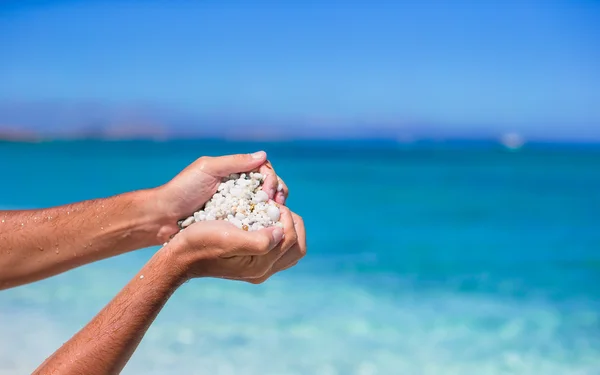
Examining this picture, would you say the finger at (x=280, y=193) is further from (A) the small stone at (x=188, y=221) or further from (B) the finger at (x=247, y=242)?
(B) the finger at (x=247, y=242)

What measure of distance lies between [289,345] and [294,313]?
827 millimetres

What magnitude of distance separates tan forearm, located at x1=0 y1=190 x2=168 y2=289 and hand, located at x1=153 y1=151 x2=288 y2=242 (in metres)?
0.07

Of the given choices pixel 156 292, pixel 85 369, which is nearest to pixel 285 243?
pixel 156 292

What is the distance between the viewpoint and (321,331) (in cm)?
591

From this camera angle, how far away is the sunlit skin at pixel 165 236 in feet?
6.70

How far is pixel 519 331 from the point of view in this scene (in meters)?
6.25

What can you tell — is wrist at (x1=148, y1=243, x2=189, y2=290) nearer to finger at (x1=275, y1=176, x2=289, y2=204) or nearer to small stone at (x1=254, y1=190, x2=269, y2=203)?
small stone at (x1=254, y1=190, x2=269, y2=203)

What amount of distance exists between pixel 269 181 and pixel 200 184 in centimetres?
28

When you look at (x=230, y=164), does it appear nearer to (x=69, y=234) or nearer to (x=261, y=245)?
(x=261, y=245)

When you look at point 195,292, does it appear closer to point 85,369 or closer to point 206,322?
point 206,322

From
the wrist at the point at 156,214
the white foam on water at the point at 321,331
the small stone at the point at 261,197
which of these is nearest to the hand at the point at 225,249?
the small stone at the point at 261,197

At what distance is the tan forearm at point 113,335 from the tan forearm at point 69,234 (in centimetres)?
65

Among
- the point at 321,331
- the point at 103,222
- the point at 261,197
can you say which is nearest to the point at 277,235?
the point at 261,197

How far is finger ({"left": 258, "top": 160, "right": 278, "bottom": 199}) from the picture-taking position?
8.23ft
